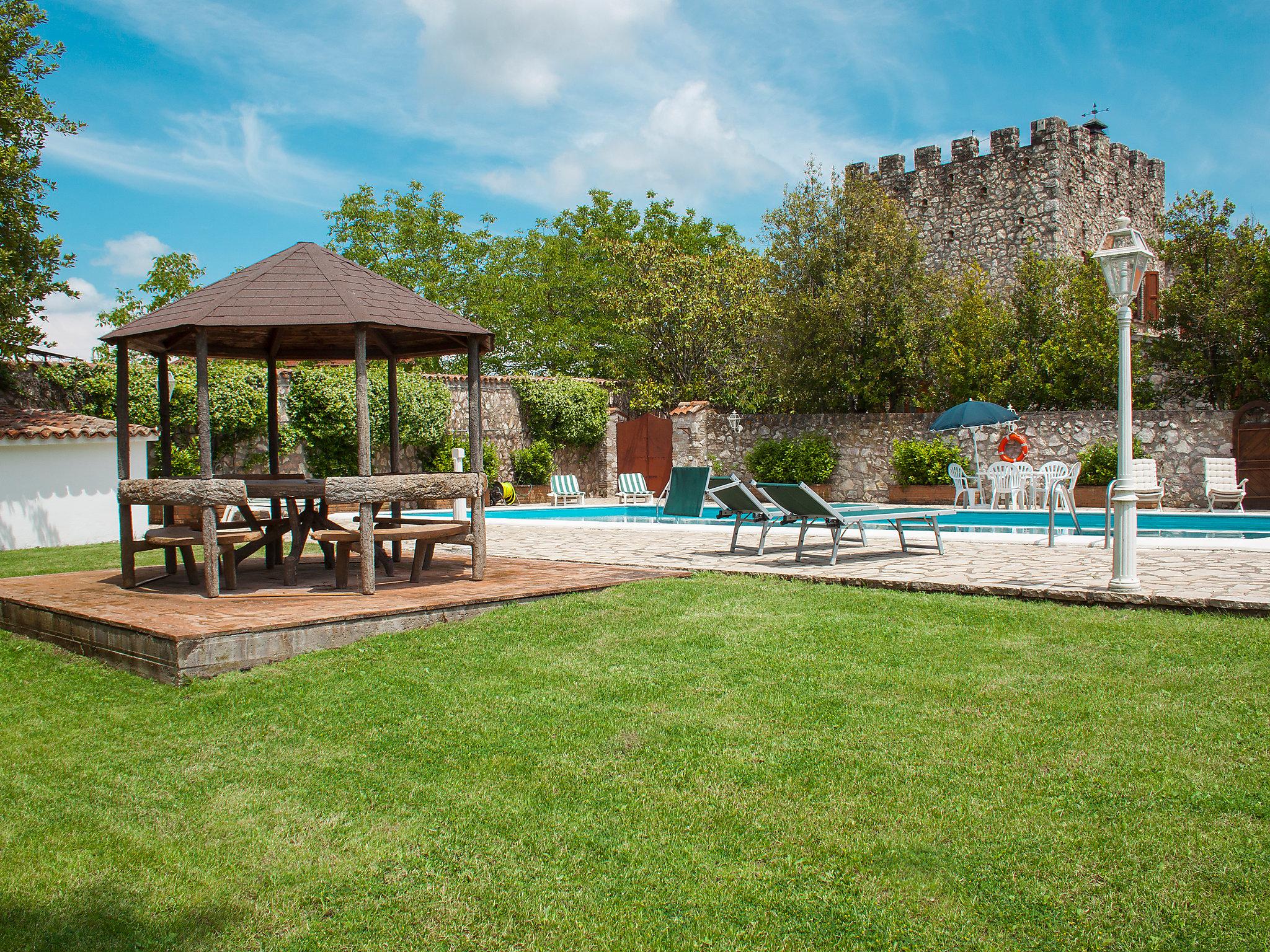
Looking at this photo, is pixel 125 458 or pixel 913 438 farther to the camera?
pixel 913 438

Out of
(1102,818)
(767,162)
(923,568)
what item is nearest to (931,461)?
A: (923,568)

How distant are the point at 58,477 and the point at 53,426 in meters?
0.91

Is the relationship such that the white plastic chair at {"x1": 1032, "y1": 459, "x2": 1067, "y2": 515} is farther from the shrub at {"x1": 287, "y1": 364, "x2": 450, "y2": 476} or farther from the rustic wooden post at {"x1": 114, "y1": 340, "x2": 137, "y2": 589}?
the rustic wooden post at {"x1": 114, "y1": 340, "x2": 137, "y2": 589}

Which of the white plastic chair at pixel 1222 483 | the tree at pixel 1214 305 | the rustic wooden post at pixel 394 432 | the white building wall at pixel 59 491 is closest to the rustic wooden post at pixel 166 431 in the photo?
the rustic wooden post at pixel 394 432

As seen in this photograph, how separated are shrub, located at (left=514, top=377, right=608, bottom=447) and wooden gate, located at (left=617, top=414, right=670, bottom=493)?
799 millimetres

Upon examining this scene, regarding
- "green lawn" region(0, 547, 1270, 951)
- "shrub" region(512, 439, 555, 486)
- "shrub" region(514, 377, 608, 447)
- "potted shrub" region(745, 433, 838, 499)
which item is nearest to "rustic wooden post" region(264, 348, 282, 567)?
"green lawn" region(0, 547, 1270, 951)

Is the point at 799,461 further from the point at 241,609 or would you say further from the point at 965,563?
the point at 241,609

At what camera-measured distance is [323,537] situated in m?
6.99

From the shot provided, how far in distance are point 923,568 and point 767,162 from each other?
68.9m

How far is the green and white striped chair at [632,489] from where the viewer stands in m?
20.6

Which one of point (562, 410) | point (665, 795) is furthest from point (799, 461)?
point (665, 795)

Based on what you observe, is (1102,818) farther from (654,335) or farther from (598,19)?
(654,335)

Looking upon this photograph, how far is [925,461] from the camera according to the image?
1883 centimetres

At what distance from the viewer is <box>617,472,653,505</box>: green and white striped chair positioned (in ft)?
67.6
